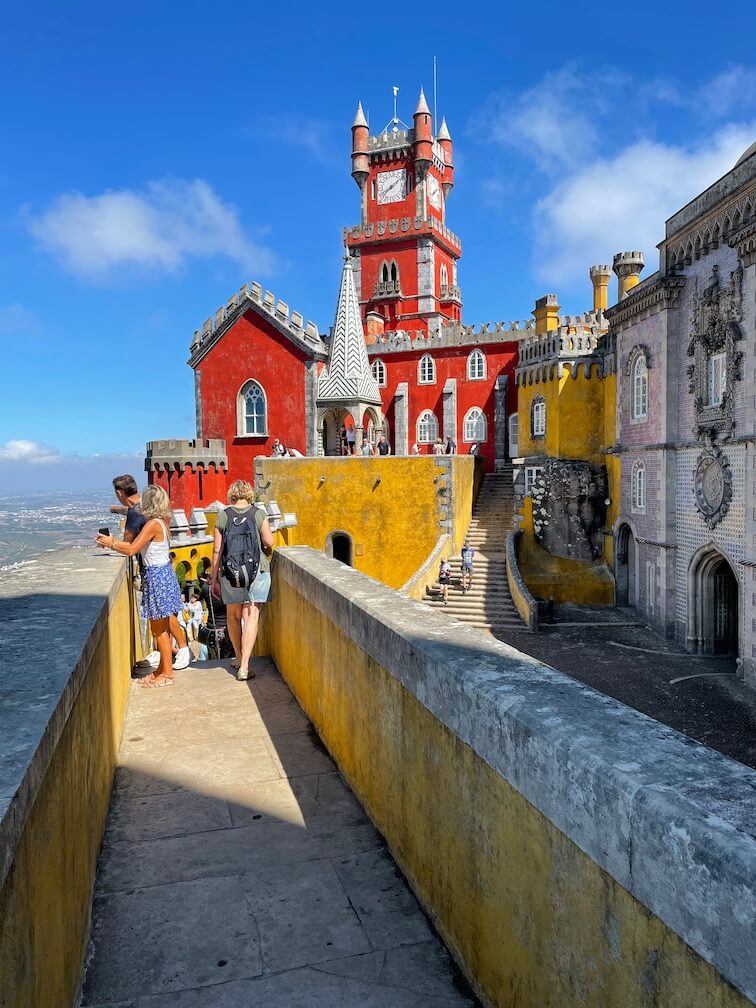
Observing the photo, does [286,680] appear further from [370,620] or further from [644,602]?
[644,602]

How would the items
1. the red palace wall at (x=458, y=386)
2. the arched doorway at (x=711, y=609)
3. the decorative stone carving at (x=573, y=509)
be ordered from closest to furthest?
the arched doorway at (x=711, y=609), the decorative stone carving at (x=573, y=509), the red palace wall at (x=458, y=386)

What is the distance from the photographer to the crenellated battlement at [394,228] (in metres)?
39.1

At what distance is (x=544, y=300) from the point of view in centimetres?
3005

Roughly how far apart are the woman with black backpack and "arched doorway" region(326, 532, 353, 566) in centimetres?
1816

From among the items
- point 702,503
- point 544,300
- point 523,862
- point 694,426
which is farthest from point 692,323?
point 523,862

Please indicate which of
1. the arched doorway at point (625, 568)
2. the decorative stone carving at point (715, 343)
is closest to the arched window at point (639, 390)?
the decorative stone carving at point (715, 343)

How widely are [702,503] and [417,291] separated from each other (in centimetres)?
2364

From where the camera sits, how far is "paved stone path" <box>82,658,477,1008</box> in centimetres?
273

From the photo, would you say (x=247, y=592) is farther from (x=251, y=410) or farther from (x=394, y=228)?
(x=394, y=228)

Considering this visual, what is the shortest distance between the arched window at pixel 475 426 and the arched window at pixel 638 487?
1132cm

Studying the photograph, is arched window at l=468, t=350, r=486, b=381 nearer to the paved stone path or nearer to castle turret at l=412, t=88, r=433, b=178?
castle turret at l=412, t=88, r=433, b=178

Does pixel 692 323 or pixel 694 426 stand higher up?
pixel 692 323

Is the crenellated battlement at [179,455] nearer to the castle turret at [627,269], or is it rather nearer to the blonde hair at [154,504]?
the castle turret at [627,269]

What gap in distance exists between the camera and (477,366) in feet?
111
